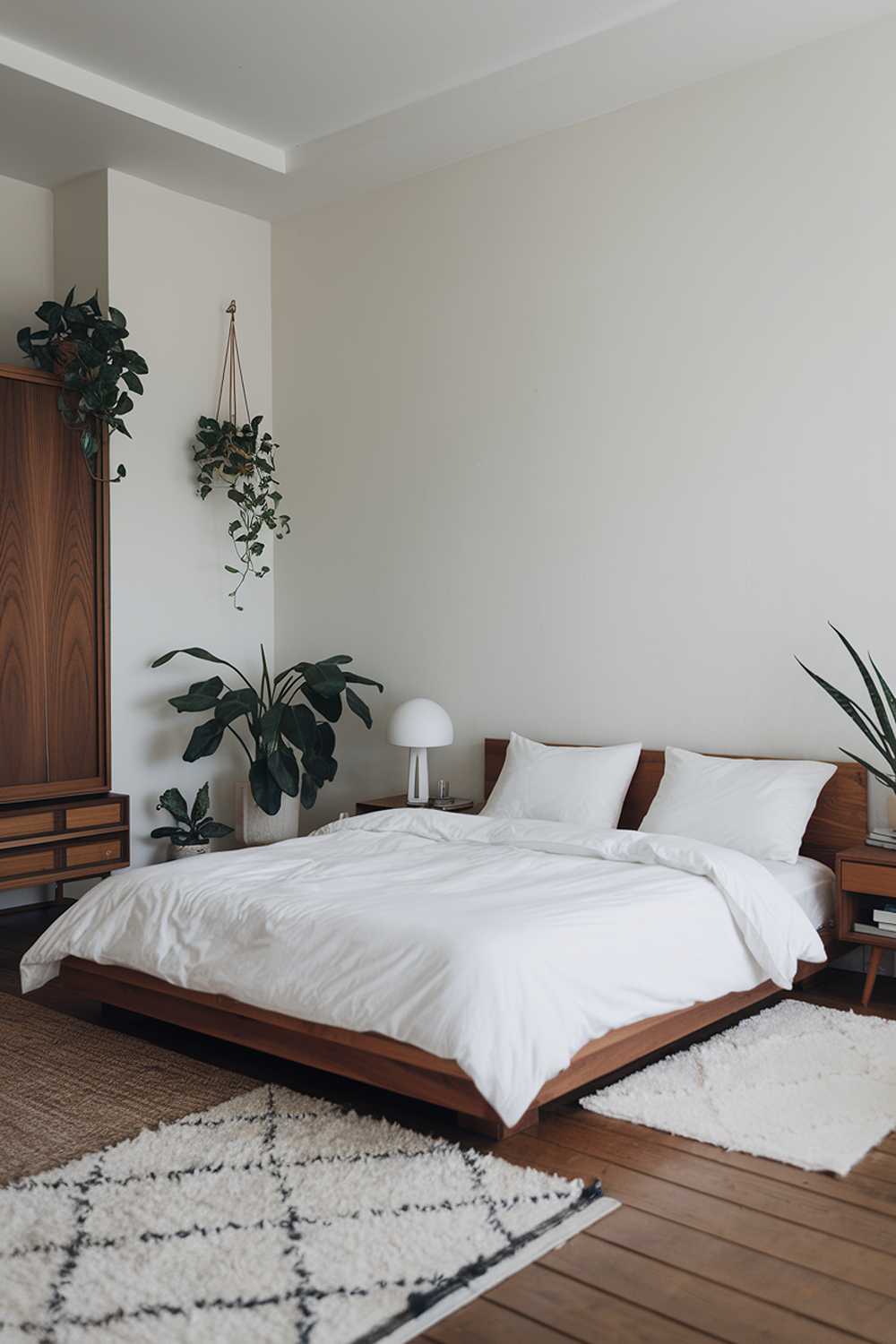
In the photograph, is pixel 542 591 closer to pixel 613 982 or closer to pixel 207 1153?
pixel 613 982

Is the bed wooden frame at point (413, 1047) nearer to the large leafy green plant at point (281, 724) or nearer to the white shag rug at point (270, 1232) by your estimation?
the white shag rug at point (270, 1232)

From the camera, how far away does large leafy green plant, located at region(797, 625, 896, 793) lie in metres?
3.80

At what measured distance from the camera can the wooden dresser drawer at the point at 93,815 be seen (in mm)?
4957

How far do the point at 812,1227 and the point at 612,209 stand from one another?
3928 millimetres

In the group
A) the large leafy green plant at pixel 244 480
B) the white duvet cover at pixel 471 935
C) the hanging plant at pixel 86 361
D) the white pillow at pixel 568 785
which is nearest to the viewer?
the white duvet cover at pixel 471 935

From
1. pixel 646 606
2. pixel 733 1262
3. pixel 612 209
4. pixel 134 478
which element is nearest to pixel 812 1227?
pixel 733 1262

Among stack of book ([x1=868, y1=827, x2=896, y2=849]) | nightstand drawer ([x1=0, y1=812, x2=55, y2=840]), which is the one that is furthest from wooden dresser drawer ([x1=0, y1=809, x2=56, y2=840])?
stack of book ([x1=868, y1=827, x2=896, y2=849])

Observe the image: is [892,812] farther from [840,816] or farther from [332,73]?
[332,73]

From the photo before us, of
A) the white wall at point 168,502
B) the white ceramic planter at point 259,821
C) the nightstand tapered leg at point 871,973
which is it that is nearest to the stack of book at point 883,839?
the nightstand tapered leg at point 871,973

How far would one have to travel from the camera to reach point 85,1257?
90.4 inches

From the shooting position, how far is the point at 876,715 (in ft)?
13.1

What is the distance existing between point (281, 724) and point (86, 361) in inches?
69.1

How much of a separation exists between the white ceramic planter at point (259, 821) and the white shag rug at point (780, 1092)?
2675 mm

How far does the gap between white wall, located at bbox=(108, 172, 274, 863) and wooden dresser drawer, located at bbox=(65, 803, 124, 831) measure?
438 millimetres
